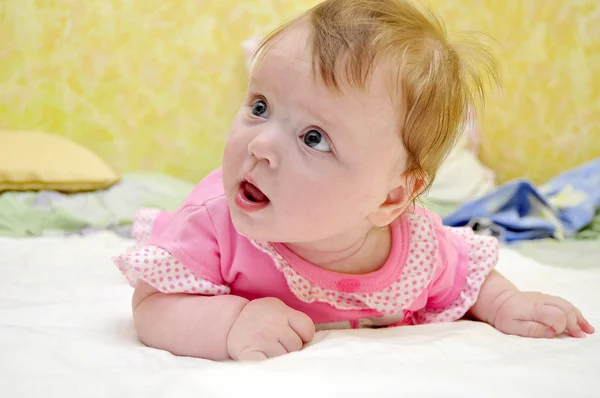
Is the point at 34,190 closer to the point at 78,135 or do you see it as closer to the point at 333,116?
the point at 78,135

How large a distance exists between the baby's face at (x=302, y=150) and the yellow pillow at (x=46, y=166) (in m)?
1.48

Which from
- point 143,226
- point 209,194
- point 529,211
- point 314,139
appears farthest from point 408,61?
point 529,211

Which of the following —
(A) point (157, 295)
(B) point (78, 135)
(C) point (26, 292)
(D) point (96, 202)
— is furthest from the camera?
(B) point (78, 135)

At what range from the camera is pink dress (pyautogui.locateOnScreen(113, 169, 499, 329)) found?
0.90 meters

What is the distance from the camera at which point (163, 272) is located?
0.89m

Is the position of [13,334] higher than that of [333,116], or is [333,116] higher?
[333,116]

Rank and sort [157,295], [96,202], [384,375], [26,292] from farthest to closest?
[96,202] → [26,292] → [157,295] → [384,375]

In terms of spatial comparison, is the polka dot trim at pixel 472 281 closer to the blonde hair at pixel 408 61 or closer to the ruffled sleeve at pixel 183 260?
the blonde hair at pixel 408 61

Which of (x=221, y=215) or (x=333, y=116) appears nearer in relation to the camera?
(x=333, y=116)

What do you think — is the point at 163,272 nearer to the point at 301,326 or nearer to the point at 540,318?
the point at 301,326

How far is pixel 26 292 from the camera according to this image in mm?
1143

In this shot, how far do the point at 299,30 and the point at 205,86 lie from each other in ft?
6.85

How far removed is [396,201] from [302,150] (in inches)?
7.3

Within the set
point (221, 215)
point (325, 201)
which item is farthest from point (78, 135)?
point (325, 201)
